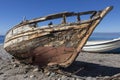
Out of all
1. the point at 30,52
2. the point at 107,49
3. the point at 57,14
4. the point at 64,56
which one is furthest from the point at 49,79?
the point at 107,49

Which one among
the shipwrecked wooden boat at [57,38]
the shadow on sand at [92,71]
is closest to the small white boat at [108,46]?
the shadow on sand at [92,71]

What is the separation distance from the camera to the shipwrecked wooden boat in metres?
8.76

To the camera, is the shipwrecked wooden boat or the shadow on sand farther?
the shadow on sand

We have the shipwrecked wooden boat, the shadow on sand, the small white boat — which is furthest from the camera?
the small white boat

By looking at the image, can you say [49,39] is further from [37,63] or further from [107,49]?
[107,49]

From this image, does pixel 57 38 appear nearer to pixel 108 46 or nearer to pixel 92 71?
pixel 92 71

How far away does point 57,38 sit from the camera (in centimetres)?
910

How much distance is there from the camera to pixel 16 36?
10.3 m

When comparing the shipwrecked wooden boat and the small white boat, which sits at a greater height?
the shipwrecked wooden boat

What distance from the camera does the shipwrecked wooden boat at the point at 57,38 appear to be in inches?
345

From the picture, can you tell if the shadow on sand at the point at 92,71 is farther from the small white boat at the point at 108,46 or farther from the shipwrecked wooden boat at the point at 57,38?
the small white boat at the point at 108,46

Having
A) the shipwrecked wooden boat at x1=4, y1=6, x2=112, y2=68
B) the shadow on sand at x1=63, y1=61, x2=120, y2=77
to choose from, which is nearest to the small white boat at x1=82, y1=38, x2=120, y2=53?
the shadow on sand at x1=63, y1=61, x2=120, y2=77

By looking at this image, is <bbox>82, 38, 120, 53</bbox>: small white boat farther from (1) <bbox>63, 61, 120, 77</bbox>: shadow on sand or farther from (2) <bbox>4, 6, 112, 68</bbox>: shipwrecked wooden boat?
(2) <bbox>4, 6, 112, 68</bbox>: shipwrecked wooden boat

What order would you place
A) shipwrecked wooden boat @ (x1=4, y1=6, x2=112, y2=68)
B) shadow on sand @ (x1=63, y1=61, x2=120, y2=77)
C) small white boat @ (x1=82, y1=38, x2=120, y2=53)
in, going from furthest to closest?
small white boat @ (x1=82, y1=38, x2=120, y2=53) → shadow on sand @ (x1=63, y1=61, x2=120, y2=77) → shipwrecked wooden boat @ (x1=4, y1=6, x2=112, y2=68)
